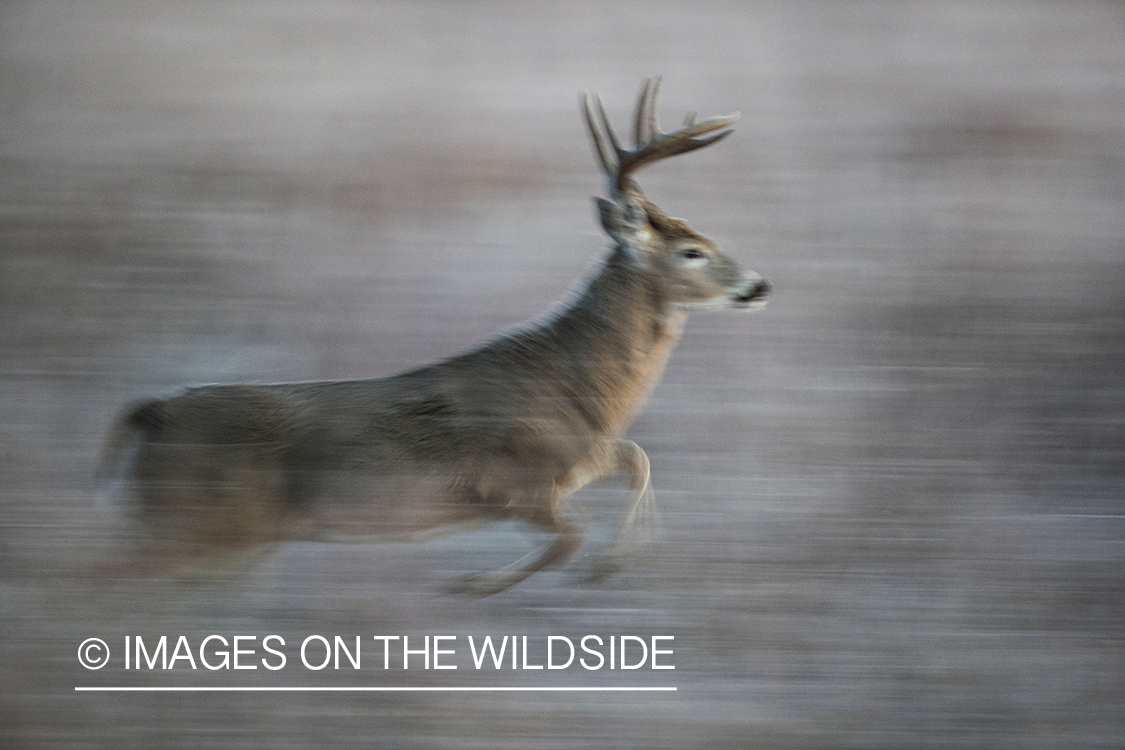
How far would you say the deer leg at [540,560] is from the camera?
64.6 inches

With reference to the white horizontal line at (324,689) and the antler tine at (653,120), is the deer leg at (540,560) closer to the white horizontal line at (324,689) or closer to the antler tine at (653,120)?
the white horizontal line at (324,689)

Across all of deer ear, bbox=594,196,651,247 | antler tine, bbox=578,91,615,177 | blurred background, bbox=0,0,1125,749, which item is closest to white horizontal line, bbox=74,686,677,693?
blurred background, bbox=0,0,1125,749

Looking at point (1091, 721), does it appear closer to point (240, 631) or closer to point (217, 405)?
point (240, 631)

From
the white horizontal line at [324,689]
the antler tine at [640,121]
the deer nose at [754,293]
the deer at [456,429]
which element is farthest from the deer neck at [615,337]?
the white horizontal line at [324,689]

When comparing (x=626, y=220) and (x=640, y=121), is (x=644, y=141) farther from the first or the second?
(x=626, y=220)

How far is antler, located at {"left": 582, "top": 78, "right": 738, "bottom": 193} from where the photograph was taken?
1.63 metres

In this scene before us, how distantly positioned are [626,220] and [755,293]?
0.27m

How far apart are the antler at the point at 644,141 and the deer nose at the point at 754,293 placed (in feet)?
0.95

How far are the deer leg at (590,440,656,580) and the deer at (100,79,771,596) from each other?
0.06 ft

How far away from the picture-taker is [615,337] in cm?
162

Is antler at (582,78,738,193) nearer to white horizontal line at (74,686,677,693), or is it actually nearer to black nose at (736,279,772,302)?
black nose at (736,279,772,302)

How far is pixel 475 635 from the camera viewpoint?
1.73m

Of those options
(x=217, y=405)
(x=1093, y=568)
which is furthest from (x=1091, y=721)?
(x=217, y=405)

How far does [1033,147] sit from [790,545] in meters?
0.97
